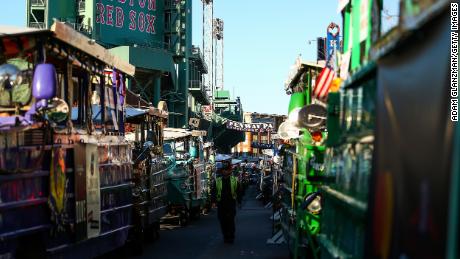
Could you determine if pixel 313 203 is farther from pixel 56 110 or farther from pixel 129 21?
pixel 129 21

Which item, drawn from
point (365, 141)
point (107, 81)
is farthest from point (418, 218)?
point (107, 81)

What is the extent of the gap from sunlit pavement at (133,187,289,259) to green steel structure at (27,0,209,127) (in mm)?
17955

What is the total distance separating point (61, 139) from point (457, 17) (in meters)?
5.93

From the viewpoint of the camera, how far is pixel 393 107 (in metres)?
3.31

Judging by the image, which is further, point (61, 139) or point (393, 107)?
point (61, 139)

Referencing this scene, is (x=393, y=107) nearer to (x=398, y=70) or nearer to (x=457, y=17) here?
(x=398, y=70)

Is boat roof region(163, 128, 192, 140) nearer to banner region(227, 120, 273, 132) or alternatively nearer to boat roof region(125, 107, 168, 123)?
boat roof region(125, 107, 168, 123)

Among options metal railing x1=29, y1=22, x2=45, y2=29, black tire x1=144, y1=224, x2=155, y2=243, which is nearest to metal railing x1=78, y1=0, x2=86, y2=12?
metal railing x1=29, y1=22, x2=45, y2=29

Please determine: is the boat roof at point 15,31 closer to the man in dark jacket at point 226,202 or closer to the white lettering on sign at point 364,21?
the white lettering on sign at point 364,21

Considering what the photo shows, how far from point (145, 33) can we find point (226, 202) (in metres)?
31.1

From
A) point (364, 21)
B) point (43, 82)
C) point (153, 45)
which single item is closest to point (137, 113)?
point (43, 82)

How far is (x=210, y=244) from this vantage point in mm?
14859

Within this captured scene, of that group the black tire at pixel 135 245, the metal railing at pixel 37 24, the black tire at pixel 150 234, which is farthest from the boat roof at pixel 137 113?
the metal railing at pixel 37 24

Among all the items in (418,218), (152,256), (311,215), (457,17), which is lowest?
(152,256)
